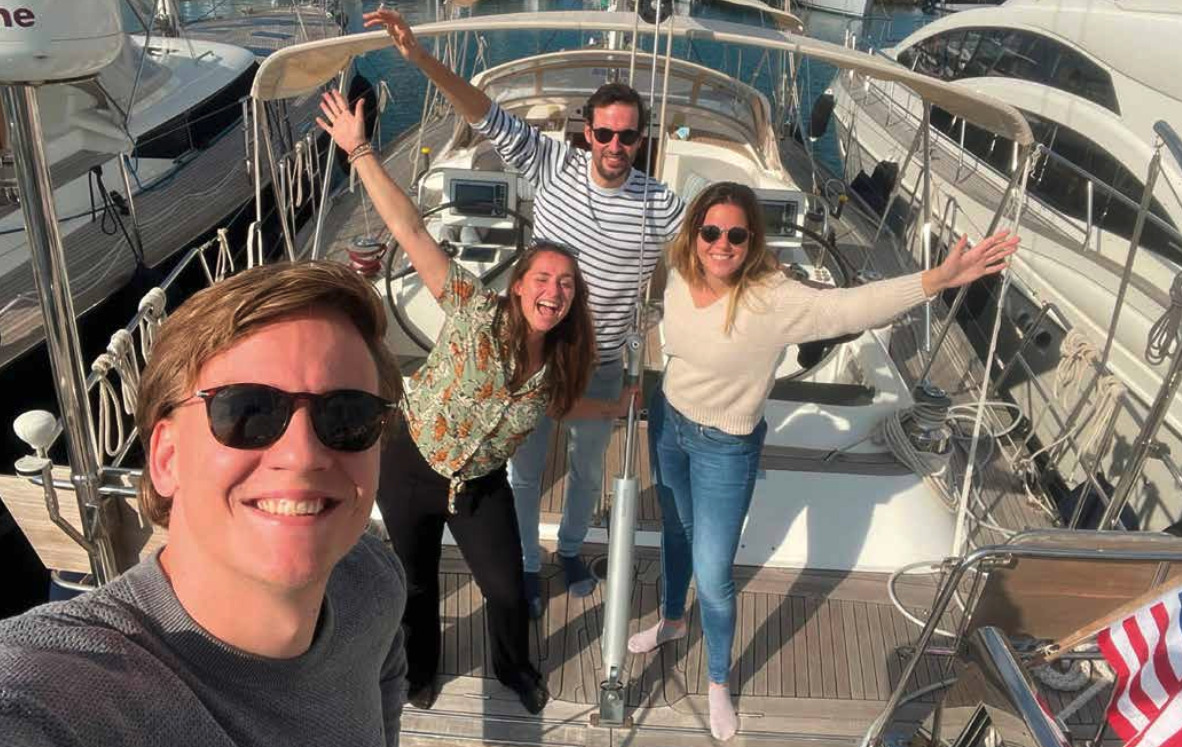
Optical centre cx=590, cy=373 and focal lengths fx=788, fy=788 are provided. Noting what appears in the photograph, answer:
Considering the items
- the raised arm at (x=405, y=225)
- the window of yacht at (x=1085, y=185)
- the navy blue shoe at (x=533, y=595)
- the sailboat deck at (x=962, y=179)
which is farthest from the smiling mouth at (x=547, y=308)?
the window of yacht at (x=1085, y=185)

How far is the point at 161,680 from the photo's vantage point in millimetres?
857

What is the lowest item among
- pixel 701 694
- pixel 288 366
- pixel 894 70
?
pixel 701 694

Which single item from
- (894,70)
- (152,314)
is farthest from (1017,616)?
(152,314)

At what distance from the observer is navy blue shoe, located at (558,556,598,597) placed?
9.46ft

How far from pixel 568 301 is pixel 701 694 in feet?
4.66

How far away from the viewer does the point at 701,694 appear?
8.52 feet

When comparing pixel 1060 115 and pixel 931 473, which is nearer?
pixel 931 473

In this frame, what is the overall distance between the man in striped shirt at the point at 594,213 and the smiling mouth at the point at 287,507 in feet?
4.70

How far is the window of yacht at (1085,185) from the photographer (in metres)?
6.39

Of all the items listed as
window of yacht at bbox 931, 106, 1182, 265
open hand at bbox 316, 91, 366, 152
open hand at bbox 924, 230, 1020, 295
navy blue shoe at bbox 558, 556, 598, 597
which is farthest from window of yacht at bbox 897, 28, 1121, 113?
open hand at bbox 316, 91, 366, 152

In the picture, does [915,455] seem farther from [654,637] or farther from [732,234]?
[732,234]

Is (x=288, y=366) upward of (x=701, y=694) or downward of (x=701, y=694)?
upward

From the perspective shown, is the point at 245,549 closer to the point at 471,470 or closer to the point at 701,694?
the point at 471,470

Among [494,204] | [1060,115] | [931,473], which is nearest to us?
[931,473]
